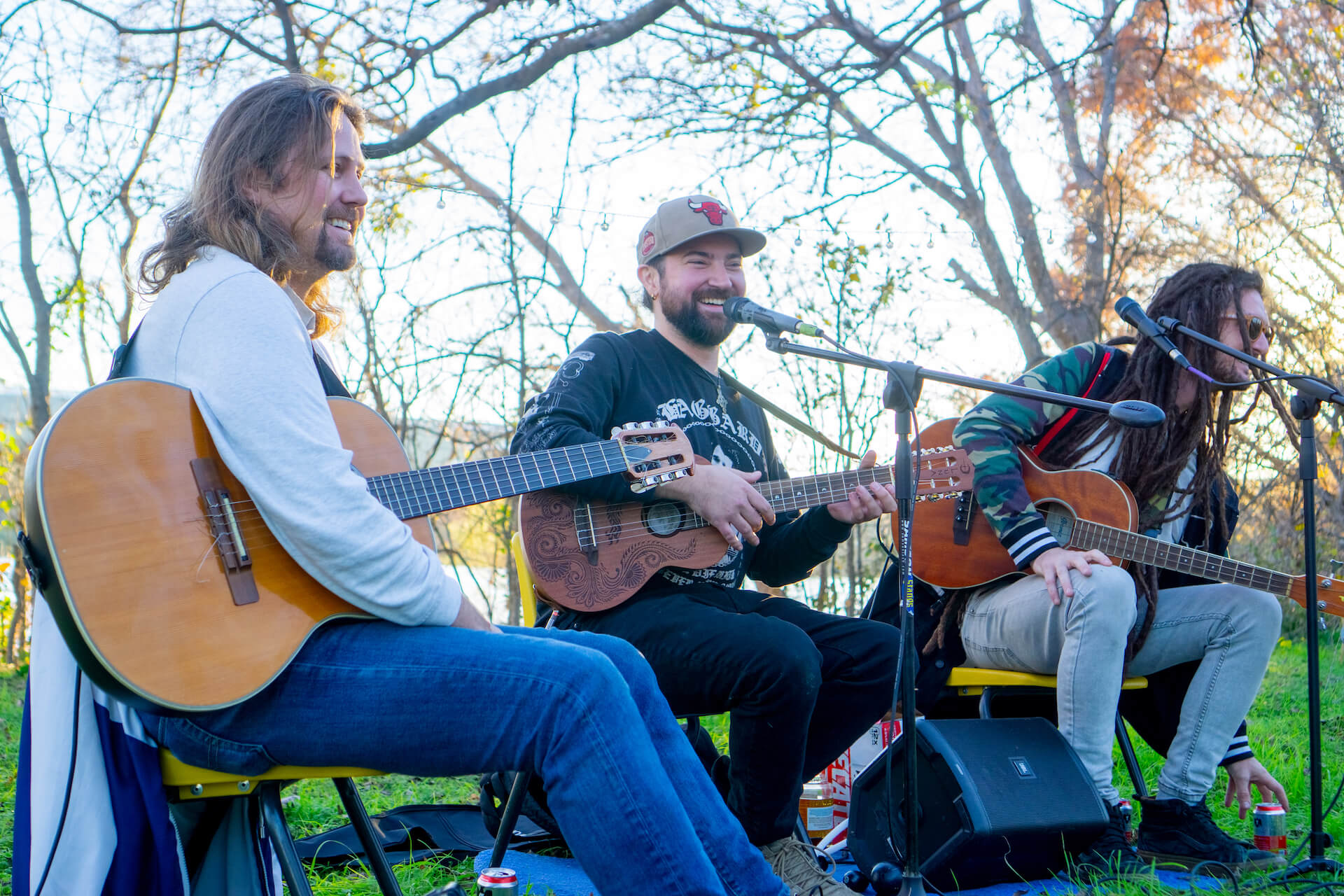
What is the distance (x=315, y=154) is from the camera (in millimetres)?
2016

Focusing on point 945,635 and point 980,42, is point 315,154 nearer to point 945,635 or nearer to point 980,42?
point 945,635

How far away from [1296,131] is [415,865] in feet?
25.4

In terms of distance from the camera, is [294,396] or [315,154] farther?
[315,154]

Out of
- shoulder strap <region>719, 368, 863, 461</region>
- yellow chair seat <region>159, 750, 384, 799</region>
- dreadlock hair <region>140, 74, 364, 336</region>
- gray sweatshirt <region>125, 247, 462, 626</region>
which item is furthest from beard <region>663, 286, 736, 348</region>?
yellow chair seat <region>159, 750, 384, 799</region>

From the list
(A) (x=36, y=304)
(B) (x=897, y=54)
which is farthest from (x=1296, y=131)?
(A) (x=36, y=304)

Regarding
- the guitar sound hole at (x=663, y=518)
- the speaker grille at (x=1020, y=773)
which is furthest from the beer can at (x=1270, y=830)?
the guitar sound hole at (x=663, y=518)

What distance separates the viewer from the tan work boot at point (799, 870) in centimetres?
246

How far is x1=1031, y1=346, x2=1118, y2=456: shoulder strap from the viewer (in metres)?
3.22

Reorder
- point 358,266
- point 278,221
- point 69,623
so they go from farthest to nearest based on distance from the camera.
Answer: point 358,266
point 278,221
point 69,623

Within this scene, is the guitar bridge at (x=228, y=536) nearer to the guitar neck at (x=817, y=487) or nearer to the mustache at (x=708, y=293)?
the guitar neck at (x=817, y=487)

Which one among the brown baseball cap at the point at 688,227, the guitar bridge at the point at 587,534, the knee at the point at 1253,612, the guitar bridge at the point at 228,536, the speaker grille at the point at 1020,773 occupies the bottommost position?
the speaker grille at the point at 1020,773

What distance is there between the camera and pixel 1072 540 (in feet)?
10.2

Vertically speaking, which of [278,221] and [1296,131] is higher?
[1296,131]

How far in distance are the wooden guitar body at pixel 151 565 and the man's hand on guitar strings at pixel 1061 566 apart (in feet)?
6.25
